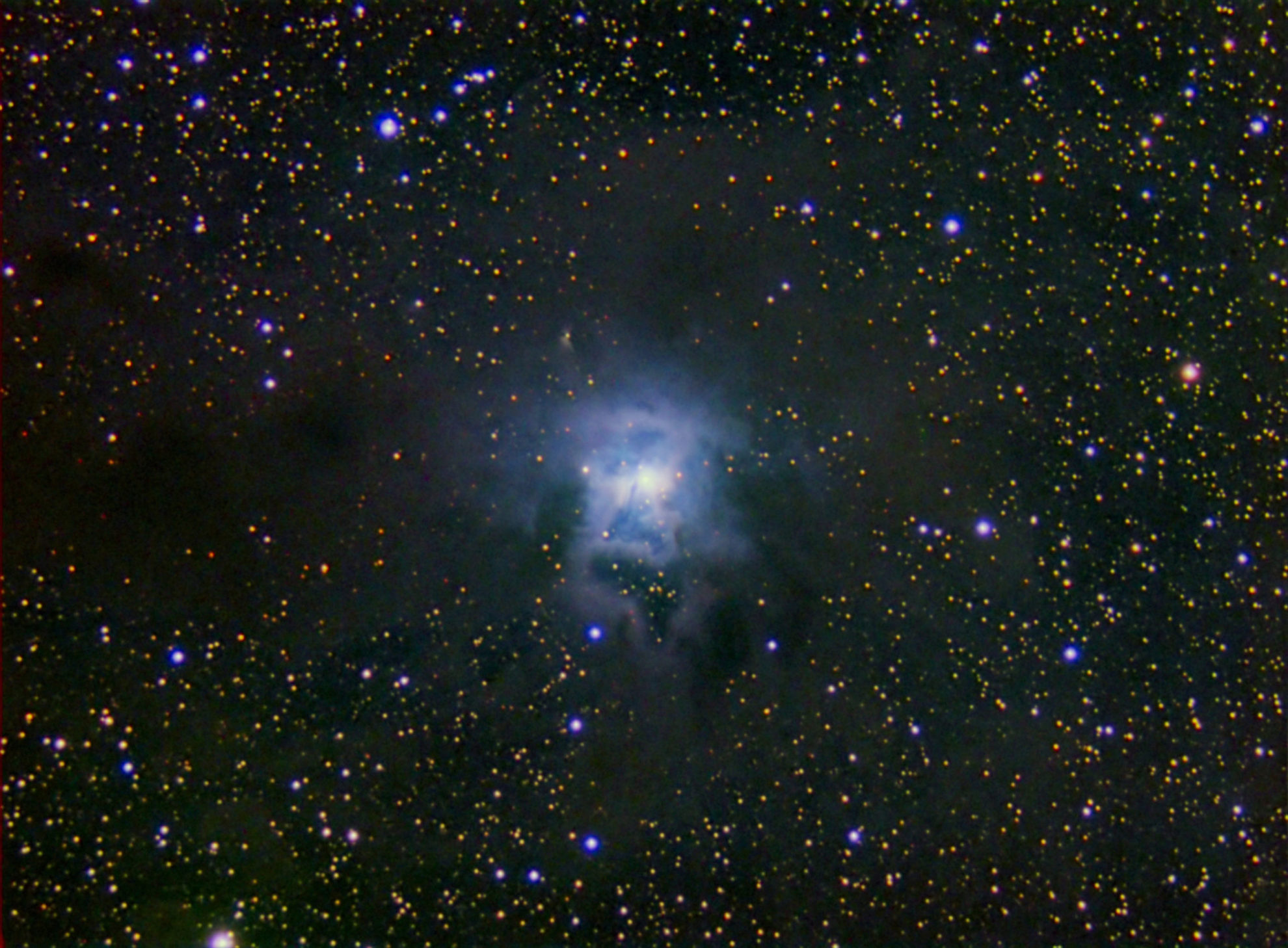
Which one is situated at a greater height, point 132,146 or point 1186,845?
point 132,146

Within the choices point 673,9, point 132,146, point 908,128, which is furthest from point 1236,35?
point 132,146

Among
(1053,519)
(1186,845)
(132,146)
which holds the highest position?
(132,146)

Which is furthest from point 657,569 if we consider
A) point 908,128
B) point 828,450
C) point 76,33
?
point 76,33

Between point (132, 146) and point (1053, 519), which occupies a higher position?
point (132, 146)

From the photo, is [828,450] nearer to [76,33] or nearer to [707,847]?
[707,847]

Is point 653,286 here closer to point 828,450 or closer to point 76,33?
point 828,450
